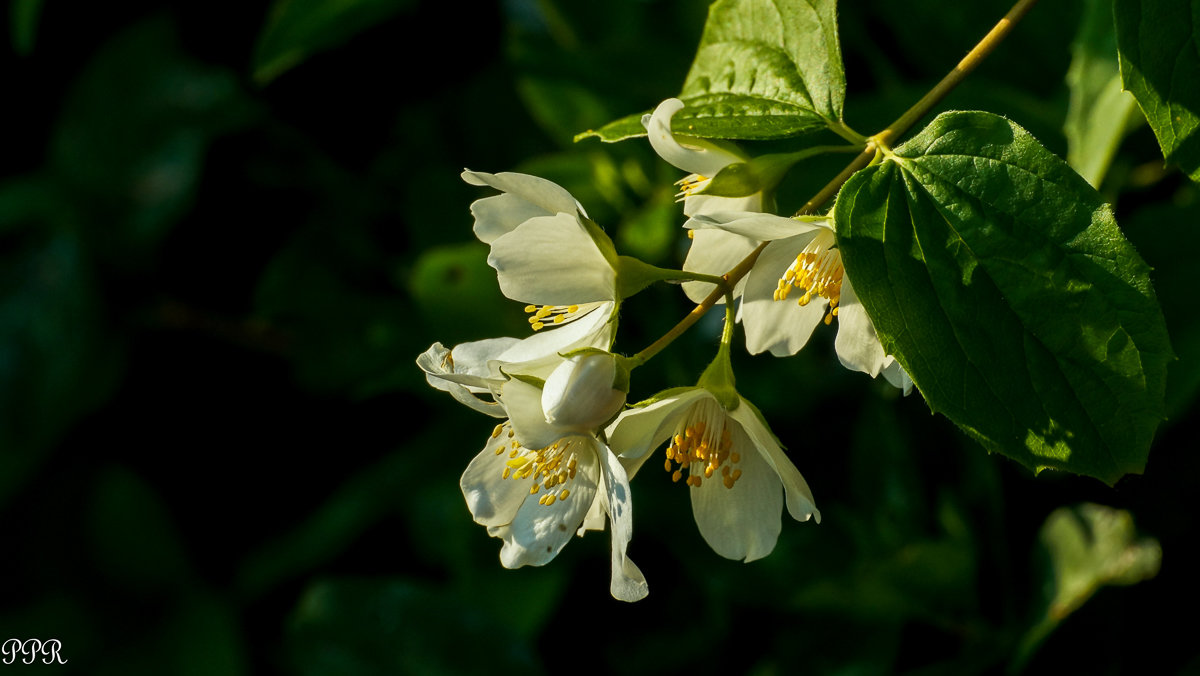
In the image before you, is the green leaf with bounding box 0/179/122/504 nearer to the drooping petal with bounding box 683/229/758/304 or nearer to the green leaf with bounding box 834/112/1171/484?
the drooping petal with bounding box 683/229/758/304

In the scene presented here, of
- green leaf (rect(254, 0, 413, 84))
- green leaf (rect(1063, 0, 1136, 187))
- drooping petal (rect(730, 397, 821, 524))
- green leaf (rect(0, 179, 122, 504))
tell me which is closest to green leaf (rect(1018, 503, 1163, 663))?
green leaf (rect(1063, 0, 1136, 187))

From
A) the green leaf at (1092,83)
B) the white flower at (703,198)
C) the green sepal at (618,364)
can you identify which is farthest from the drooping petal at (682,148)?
the green leaf at (1092,83)

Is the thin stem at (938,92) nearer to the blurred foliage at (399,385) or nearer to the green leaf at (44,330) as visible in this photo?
the blurred foliage at (399,385)

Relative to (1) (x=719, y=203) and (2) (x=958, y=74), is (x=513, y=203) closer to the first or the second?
(1) (x=719, y=203)

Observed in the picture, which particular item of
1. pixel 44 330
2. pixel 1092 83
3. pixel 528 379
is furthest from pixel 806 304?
pixel 44 330

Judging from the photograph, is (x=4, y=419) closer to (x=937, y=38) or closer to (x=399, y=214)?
(x=399, y=214)

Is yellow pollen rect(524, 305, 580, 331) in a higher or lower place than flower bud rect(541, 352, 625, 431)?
lower
